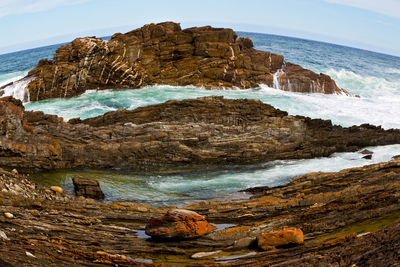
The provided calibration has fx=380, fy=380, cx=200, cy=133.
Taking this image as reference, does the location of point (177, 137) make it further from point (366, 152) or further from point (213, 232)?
point (213, 232)

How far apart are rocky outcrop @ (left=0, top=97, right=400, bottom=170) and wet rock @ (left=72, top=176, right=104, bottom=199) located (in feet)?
12.0

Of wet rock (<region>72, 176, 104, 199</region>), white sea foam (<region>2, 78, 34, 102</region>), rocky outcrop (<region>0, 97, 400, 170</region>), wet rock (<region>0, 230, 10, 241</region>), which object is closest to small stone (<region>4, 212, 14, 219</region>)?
wet rock (<region>0, 230, 10, 241</region>)

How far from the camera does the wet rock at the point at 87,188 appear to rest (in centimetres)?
1453

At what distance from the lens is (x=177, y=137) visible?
818 inches

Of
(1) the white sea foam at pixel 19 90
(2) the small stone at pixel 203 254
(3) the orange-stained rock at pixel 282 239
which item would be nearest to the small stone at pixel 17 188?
(2) the small stone at pixel 203 254

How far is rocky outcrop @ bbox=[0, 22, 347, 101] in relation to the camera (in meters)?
42.4

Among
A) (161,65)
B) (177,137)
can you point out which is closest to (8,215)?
(177,137)

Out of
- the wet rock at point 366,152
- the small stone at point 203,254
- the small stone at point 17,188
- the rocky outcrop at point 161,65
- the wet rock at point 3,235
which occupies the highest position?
the rocky outcrop at point 161,65

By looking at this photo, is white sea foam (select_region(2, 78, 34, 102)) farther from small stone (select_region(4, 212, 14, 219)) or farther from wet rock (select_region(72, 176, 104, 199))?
small stone (select_region(4, 212, 14, 219))

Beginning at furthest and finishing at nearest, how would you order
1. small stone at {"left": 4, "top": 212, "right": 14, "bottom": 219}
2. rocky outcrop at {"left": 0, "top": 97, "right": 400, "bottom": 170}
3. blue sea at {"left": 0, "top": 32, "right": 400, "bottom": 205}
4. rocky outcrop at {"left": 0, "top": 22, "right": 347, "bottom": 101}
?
rocky outcrop at {"left": 0, "top": 22, "right": 347, "bottom": 101}, rocky outcrop at {"left": 0, "top": 97, "right": 400, "bottom": 170}, blue sea at {"left": 0, "top": 32, "right": 400, "bottom": 205}, small stone at {"left": 4, "top": 212, "right": 14, "bottom": 219}

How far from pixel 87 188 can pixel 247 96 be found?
29.5m

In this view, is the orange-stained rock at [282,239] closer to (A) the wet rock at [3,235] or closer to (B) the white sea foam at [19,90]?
(A) the wet rock at [3,235]

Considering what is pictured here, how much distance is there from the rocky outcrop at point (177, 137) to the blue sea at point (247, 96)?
2.97ft

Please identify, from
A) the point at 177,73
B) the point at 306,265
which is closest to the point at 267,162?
the point at 306,265
